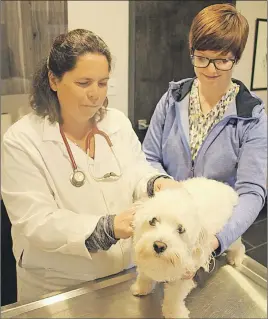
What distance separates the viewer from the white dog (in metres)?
0.71

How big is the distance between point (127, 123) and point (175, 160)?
0.49 ft

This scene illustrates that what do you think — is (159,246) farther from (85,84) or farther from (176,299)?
(85,84)

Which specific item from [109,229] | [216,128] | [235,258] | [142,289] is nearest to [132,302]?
[142,289]

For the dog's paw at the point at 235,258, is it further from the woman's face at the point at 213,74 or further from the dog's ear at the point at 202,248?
the woman's face at the point at 213,74

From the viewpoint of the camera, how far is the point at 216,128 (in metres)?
0.78

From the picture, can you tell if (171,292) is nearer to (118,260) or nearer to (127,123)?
(118,260)

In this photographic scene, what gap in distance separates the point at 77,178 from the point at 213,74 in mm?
363

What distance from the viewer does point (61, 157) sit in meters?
0.81

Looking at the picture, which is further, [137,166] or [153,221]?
[137,166]

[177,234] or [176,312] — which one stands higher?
[177,234]

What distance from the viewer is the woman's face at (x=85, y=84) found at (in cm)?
68

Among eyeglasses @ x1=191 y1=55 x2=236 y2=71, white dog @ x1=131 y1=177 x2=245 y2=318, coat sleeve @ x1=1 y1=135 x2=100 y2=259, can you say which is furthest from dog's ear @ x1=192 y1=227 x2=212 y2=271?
eyeglasses @ x1=191 y1=55 x2=236 y2=71

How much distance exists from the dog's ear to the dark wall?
0.98ft

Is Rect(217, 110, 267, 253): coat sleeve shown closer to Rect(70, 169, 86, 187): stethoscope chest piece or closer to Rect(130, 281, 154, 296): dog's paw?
Rect(130, 281, 154, 296): dog's paw
